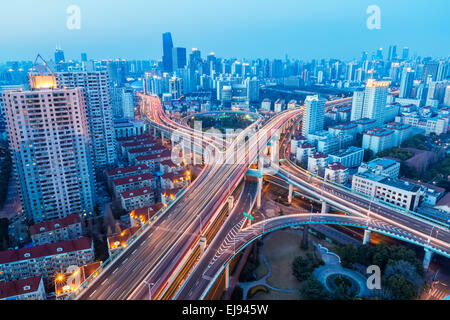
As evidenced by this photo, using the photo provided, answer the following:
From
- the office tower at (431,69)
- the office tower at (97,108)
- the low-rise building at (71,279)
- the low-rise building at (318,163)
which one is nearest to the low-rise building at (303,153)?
the low-rise building at (318,163)

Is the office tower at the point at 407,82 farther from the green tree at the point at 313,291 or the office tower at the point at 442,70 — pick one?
the green tree at the point at 313,291

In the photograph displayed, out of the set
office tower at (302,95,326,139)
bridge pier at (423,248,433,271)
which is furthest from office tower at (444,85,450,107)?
bridge pier at (423,248,433,271)

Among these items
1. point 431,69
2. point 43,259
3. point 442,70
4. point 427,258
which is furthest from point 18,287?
point 431,69

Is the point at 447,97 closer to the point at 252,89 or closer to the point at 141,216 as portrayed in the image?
the point at 252,89

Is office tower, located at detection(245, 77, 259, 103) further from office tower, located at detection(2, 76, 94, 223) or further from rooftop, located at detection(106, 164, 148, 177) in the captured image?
office tower, located at detection(2, 76, 94, 223)

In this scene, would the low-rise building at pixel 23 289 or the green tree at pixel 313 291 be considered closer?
the low-rise building at pixel 23 289

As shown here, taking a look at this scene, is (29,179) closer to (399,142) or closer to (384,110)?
(399,142)
